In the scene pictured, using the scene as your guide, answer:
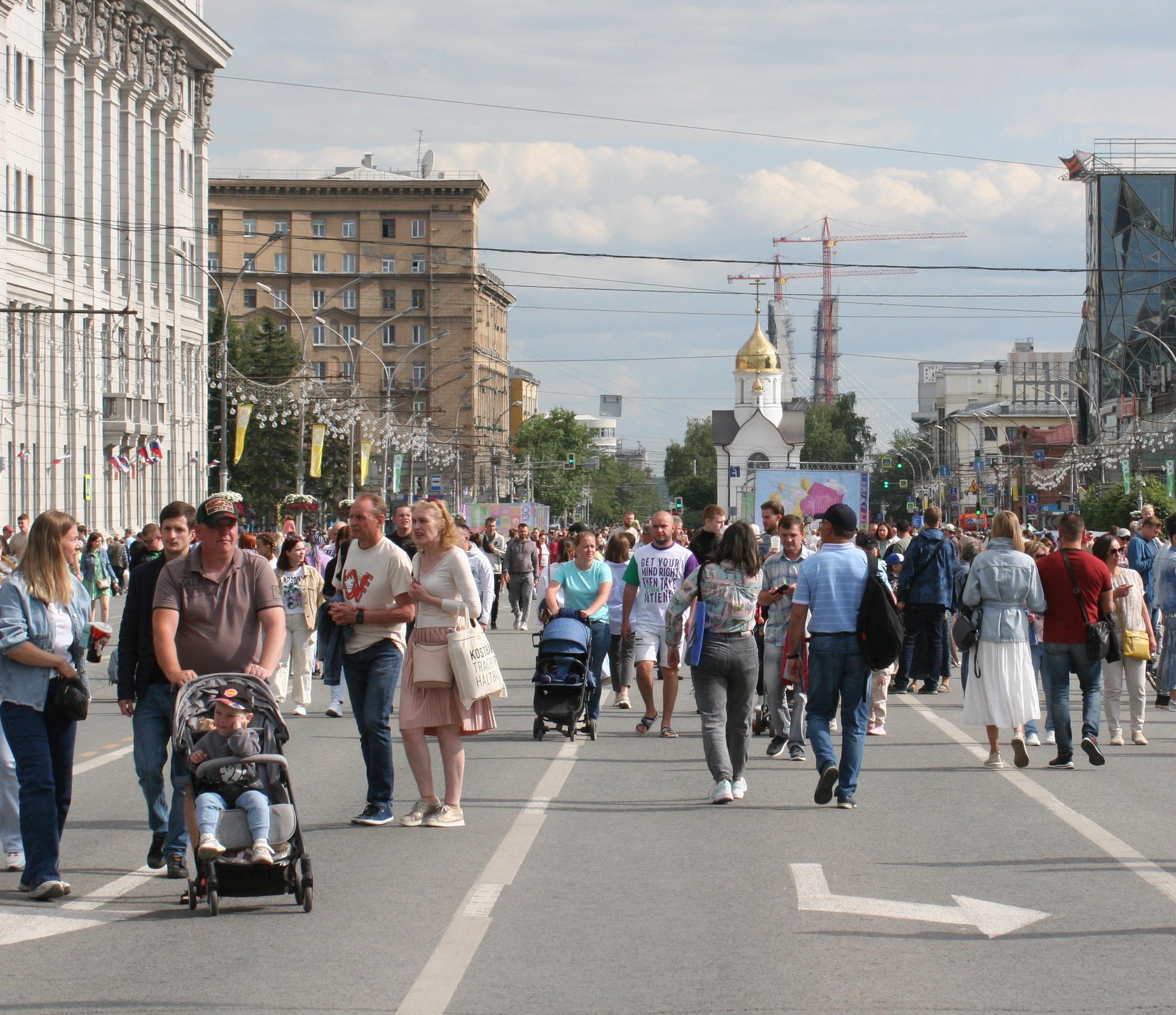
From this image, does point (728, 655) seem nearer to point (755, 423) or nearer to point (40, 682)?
point (40, 682)

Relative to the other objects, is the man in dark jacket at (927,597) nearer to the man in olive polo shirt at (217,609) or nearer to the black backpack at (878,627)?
the black backpack at (878,627)

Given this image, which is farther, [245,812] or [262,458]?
[262,458]

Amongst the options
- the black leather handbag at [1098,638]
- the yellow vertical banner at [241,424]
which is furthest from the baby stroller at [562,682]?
the yellow vertical banner at [241,424]

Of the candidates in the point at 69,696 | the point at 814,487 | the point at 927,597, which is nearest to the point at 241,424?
the point at 814,487

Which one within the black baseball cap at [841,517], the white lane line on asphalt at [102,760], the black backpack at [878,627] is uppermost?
the black baseball cap at [841,517]

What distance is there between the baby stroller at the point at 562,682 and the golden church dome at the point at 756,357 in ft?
540

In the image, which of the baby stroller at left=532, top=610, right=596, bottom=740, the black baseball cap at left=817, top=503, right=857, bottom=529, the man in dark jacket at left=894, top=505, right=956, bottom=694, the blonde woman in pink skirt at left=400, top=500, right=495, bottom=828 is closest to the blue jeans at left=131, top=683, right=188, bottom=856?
the blonde woman in pink skirt at left=400, top=500, right=495, bottom=828

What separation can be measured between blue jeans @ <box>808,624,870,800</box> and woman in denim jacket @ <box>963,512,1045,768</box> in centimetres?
199

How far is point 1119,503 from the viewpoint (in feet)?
208

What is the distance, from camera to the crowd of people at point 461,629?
7977 millimetres

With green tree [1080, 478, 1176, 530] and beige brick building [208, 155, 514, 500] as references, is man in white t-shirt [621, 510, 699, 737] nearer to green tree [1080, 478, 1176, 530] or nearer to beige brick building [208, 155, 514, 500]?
green tree [1080, 478, 1176, 530]

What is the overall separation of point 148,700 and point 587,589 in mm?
7305

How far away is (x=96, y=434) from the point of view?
5394cm

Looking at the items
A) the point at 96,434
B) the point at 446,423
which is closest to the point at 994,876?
Answer: the point at 96,434
